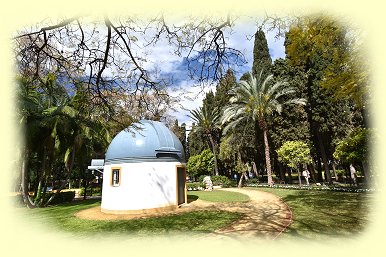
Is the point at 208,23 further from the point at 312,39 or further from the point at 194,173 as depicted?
the point at 194,173

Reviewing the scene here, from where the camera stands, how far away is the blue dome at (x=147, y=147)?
587 inches

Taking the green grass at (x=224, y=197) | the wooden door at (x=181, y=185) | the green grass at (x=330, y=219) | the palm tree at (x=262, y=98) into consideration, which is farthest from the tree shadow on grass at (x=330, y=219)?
the palm tree at (x=262, y=98)

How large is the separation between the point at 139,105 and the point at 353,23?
8.16 m

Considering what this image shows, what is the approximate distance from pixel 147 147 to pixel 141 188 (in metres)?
2.53

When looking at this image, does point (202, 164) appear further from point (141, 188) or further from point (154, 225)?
point (154, 225)

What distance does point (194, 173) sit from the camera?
3956cm

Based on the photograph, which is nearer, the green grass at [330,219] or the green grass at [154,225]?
the green grass at [330,219]

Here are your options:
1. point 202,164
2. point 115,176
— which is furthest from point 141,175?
point 202,164

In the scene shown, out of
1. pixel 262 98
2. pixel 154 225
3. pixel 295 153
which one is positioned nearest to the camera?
pixel 154 225

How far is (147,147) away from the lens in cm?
1513

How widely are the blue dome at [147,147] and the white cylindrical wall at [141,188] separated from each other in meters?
0.44

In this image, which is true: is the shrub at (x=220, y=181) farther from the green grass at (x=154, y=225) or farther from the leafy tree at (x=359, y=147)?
the green grass at (x=154, y=225)

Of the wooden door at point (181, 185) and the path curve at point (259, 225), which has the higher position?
the wooden door at point (181, 185)

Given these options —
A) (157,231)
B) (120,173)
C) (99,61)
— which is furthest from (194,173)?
(99,61)
